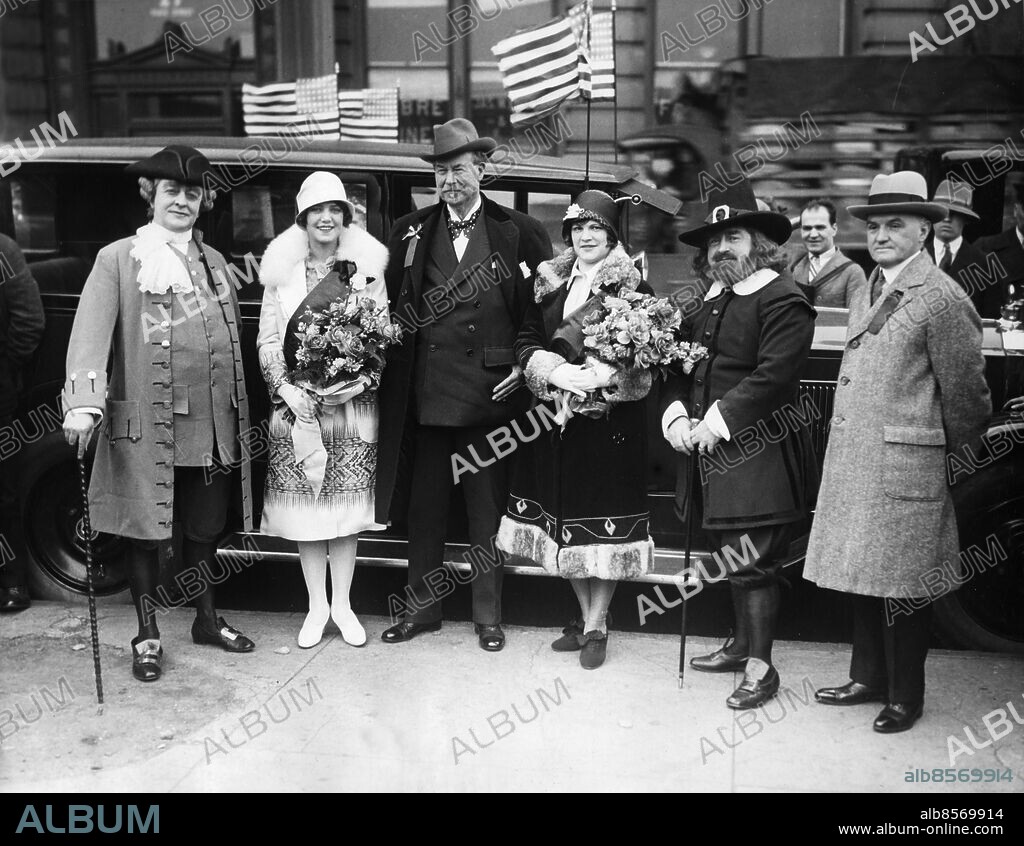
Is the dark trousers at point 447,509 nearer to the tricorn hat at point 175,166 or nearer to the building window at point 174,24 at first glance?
the tricorn hat at point 175,166

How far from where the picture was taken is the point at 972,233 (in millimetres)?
6160

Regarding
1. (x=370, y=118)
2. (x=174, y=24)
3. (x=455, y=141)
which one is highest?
(x=174, y=24)

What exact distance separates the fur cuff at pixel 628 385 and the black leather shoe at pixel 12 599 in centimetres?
311

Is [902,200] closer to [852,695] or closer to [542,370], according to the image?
[542,370]

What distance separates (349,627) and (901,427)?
252cm

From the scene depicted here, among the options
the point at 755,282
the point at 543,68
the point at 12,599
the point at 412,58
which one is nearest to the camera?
the point at 755,282

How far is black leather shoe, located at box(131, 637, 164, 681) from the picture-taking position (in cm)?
443

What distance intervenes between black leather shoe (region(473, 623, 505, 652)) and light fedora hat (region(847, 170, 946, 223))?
7.64ft

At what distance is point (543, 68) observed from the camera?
5.18 meters

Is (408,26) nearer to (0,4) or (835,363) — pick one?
(0,4)

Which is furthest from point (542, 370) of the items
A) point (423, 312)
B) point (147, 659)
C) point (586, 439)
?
point (147, 659)

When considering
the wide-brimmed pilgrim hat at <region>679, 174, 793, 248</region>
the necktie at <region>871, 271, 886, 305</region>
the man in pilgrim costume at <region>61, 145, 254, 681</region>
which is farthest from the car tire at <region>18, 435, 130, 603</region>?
the necktie at <region>871, 271, 886, 305</region>
